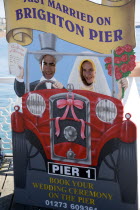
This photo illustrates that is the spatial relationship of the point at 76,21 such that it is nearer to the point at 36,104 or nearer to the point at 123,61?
the point at 123,61

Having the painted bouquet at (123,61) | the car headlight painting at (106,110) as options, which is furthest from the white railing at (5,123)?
the painted bouquet at (123,61)

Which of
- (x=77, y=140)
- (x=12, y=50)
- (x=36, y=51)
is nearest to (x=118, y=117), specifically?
(x=77, y=140)

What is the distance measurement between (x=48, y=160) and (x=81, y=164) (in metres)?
0.31

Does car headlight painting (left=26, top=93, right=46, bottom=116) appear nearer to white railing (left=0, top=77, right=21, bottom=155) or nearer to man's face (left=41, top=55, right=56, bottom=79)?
man's face (left=41, top=55, right=56, bottom=79)

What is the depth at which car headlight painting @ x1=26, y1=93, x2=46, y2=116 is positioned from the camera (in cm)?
319

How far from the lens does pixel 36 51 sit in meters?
3.07

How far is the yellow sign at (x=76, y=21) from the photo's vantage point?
2770 millimetres

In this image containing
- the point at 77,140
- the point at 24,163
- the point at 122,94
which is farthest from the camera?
the point at 24,163

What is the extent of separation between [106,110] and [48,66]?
0.61m

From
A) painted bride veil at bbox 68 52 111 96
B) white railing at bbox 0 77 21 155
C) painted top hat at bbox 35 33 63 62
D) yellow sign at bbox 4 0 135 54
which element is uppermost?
yellow sign at bbox 4 0 135 54

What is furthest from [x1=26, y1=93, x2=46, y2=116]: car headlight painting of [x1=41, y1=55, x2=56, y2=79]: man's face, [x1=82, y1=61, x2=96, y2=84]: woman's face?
[x1=82, y1=61, x2=96, y2=84]: woman's face

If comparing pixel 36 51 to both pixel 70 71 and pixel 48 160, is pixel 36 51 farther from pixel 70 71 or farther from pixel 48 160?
pixel 48 160

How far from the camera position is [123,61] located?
2826 mm

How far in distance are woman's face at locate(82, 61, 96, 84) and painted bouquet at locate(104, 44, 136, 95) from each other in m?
0.15
